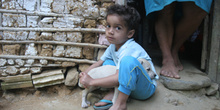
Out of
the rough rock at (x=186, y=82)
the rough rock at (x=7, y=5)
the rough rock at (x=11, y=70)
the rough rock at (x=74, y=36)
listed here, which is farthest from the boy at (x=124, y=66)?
the rough rock at (x=7, y=5)

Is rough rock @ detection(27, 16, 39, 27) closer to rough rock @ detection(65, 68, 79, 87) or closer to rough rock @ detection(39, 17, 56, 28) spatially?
rough rock @ detection(39, 17, 56, 28)

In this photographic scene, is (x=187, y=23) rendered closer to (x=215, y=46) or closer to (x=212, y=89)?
(x=215, y=46)

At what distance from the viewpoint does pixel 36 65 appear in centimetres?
191

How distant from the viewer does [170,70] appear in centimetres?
187

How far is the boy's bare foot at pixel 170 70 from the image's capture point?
181cm

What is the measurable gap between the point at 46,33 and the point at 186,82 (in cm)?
174

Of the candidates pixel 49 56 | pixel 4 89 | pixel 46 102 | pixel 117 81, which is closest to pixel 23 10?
pixel 49 56

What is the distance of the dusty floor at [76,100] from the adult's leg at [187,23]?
45cm

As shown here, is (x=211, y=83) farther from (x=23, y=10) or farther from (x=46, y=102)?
(x=23, y=10)

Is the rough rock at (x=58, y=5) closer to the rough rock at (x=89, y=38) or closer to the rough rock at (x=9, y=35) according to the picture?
the rough rock at (x=89, y=38)

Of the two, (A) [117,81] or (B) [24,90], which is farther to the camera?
(B) [24,90]

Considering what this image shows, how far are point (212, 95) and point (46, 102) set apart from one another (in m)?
2.03

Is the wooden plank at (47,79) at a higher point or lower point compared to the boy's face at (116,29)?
lower

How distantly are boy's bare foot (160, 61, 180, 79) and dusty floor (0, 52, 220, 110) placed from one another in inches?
6.0
